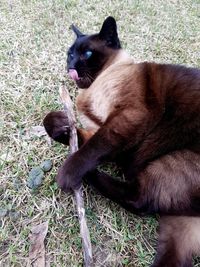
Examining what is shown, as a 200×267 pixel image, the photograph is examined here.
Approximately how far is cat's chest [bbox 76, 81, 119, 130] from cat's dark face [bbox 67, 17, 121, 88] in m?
0.12

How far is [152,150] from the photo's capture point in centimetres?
167

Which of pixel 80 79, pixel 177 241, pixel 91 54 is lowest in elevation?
pixel 177 241

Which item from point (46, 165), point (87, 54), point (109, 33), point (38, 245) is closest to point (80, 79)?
point (87, 54)

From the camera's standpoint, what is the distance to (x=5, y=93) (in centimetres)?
206

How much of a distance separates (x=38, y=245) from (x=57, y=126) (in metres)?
0.59

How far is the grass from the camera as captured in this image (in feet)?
5.00

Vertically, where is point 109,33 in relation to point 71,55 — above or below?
above

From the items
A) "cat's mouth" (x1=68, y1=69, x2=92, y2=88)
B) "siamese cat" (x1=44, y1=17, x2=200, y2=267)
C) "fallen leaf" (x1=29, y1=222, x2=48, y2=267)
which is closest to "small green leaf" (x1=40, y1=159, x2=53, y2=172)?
"siamese cat" (x1=44, y1=17, x2=200, y2=267)

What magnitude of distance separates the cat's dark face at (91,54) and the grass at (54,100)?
19 centimetres

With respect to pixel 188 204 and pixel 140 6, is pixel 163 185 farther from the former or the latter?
pixel 140 6

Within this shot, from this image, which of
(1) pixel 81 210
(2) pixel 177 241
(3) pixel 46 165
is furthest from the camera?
(3) pixel 46 165

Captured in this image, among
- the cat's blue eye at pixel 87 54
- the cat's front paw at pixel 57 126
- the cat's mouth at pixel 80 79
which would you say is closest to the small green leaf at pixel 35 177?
the cat's front paw at pixel 57 126

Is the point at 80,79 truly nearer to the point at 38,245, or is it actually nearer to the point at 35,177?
the point at 35,177

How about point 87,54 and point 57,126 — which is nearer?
point 57,126
